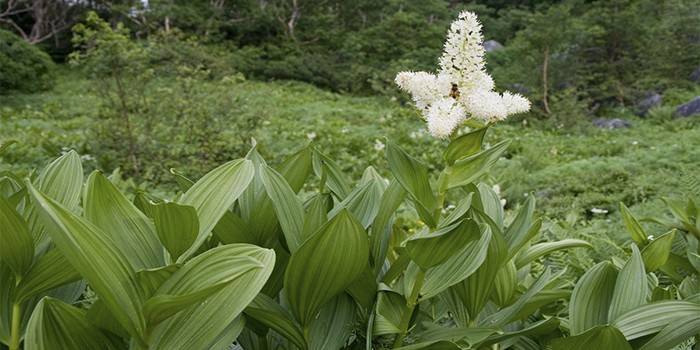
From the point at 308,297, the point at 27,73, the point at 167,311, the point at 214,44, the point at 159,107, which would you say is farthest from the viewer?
the point at 214,44

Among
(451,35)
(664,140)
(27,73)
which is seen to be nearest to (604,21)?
→ (664,140)

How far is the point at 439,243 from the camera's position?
81 cm

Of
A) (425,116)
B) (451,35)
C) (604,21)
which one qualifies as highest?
(451,35)

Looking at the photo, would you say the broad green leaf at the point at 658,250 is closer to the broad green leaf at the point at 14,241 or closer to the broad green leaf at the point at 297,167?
the broad green leaf at the point at 297,167

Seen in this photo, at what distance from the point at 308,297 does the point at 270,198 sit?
17cm

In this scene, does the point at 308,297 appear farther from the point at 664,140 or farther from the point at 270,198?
the point at 664,140

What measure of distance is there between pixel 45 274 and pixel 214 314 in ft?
0.90

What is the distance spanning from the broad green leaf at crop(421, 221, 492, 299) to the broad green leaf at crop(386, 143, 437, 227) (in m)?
0.09

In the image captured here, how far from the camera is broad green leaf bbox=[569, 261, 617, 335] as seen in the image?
858 millimetres

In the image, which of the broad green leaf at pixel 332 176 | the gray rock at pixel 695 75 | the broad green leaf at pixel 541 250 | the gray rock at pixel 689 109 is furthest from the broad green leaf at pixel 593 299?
the gray rock at pixel 695 75

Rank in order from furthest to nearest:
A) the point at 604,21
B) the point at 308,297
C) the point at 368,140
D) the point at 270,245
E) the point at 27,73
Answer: the point at 604,21 → the point at 27,73 → the point at 368,140 → the point at 270,245 → the point at 308,297

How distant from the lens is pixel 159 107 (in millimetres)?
7016

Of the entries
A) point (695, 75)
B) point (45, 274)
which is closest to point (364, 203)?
point (45, 274)

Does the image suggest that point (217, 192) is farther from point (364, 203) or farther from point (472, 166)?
point (472, 166)
